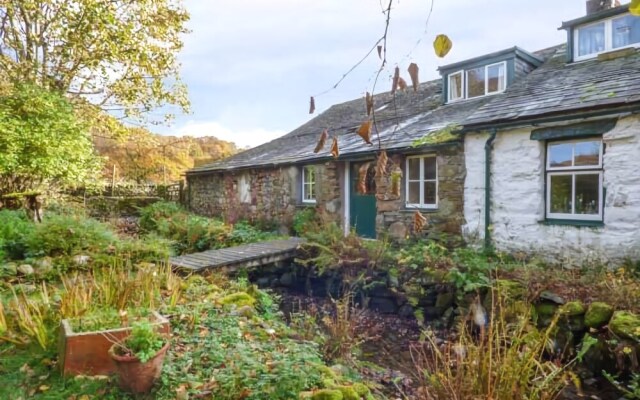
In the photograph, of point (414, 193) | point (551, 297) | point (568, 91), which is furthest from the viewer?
point (414, 193)

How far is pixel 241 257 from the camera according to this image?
26.2 feet

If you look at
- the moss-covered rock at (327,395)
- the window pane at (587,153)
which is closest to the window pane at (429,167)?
the window pane at (587,153)

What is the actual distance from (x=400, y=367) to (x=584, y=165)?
4.79 meters

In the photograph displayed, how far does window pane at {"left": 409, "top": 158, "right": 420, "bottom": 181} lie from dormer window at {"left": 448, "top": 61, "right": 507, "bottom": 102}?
318 centimetres

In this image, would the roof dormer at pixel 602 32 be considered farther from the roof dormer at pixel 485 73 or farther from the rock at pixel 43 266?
the rock at pixel 43 266

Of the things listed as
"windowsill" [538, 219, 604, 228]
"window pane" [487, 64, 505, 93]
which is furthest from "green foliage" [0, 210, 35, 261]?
"window pane" [487, 64, 505, 93]

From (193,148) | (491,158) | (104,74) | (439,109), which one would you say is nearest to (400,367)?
(491,158)

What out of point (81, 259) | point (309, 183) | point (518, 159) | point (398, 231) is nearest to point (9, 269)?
point (81, 259)

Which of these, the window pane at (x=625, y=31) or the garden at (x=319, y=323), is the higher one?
the window pane at (x=625, y=31)

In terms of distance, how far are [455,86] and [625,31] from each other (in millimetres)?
3993

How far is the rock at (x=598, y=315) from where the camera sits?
4754mm

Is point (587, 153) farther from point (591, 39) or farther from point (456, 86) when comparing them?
point (456, 86)

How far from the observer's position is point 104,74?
1290 centimetres

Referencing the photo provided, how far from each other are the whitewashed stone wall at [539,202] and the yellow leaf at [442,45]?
19.9 ft
